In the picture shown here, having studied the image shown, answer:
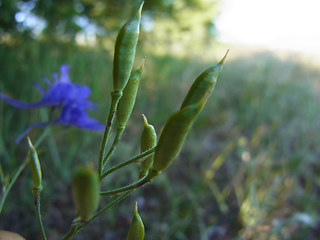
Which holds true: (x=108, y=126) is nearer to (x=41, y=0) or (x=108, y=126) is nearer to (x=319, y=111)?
(x=41, y=0)

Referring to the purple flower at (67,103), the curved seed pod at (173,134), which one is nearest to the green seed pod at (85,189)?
the curved seed pod at (173,134)

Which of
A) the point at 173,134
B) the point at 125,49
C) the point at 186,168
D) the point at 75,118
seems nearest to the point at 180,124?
the point at 173,134

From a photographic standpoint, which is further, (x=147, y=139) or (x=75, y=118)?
(x=75, y=118)

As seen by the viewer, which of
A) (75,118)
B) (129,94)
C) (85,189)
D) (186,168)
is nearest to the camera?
(85,189)

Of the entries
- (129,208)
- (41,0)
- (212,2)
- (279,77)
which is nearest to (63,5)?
(41,0)

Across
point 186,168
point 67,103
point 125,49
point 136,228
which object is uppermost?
point 125,49

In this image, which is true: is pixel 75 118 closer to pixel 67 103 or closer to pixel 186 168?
pixel 67 103
